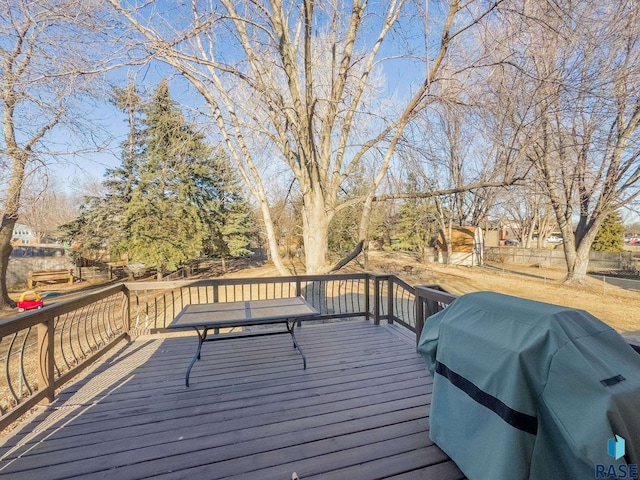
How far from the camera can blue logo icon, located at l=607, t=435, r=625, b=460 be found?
105cm

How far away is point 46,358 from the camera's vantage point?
263cm

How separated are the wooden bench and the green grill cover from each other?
63.9 ft

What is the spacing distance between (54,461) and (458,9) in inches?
248

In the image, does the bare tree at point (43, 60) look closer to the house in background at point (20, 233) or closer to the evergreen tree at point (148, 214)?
A: the evergreen tree at point (148, 214)

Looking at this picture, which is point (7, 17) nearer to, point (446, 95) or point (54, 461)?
point (54, 461)

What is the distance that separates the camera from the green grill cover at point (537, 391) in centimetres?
112

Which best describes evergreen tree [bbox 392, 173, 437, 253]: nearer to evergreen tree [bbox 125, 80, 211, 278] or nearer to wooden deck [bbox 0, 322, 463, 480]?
evergreen tree [bbox 125, 80, 211, 278]

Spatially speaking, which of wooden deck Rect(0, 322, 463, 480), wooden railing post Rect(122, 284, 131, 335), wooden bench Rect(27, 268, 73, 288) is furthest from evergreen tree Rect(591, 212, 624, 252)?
wooden bench Rect(27, 268, 73, 288)

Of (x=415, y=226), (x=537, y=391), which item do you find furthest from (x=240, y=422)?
(x=415, y=226)

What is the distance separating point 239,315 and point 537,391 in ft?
8.52

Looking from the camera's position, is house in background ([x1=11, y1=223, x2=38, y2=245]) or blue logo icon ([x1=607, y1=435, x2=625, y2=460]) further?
house in background ([x1=11, y1=223, x2=38, y2=245])

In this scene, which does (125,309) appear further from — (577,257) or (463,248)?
(463,248)

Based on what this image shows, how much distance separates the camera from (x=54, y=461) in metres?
1.87

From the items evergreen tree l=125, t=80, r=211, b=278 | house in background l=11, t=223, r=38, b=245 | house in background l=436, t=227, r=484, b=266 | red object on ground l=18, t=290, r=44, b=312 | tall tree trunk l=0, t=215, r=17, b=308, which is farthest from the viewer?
house in background l=436, t=227, r=484, b=266
